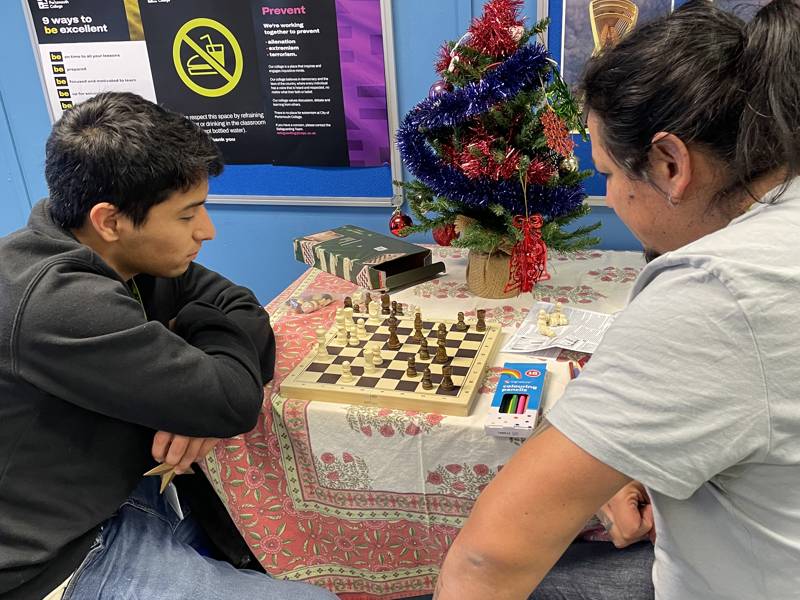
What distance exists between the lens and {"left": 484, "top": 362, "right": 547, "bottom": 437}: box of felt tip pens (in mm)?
1123

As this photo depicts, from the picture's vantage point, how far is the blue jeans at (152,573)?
3.66 feet

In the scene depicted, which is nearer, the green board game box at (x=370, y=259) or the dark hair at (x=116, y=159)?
the dark hair at (x=116, y=159)

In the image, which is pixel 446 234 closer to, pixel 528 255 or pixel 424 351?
pixel 528 255

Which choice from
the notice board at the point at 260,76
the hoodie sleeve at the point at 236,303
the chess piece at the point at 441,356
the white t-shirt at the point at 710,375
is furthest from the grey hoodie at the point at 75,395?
the notice board at the point at 260,76

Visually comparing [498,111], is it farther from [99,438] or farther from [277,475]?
[99,438]

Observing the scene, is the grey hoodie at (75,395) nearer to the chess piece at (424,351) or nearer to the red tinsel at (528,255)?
the chess piece at (424,351)

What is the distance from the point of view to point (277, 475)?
52.9 inches

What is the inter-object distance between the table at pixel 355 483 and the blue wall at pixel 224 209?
3.35 feet

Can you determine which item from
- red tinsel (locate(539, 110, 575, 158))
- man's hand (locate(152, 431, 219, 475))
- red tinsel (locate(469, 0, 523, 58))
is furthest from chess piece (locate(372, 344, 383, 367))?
red tinsel (locate(469, 0, 523, 58))

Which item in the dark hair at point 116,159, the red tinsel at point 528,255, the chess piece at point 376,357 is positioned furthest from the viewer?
the red tinsel at point 528,255

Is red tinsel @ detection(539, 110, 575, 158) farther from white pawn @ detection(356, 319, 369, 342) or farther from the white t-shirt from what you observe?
the white t-shirt

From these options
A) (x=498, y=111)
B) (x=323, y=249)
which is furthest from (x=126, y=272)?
(x=498, y=111)

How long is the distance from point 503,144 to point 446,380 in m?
0.62

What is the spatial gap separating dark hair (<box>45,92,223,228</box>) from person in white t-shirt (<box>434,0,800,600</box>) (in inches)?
28.1
